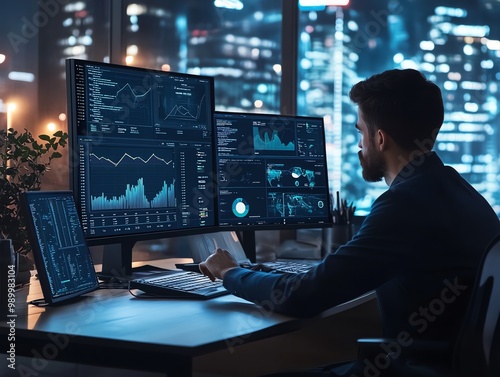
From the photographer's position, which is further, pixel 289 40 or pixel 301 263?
pixel 289 40

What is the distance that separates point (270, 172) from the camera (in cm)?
251

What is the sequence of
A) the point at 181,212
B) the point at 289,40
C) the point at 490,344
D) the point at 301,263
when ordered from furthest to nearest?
the point at 289,40
the point at 301,263
the point at 181,212
the point at 490,344

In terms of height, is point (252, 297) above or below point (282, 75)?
below

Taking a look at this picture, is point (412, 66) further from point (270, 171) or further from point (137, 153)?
point (137, 153)

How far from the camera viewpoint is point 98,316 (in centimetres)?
164

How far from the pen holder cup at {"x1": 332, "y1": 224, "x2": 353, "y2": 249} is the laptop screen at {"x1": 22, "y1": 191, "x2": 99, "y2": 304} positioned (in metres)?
1.18

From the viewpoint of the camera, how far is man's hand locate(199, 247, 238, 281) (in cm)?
193

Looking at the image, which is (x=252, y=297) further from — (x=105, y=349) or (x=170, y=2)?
(x=170, y=2)

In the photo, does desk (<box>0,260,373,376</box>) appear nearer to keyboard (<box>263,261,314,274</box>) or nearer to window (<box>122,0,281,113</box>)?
keyboard (<box>263,261,314,274</box>)

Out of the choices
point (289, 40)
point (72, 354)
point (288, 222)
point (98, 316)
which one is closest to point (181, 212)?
point (288, 222)

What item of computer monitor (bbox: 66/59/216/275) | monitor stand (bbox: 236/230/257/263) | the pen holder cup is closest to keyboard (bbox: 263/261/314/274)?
monitor stand (bbox: 236/230/257/263)

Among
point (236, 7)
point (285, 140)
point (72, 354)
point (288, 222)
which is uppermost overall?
point (236, 7)

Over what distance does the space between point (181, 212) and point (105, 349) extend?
84 cm

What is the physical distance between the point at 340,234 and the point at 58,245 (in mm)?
1347
